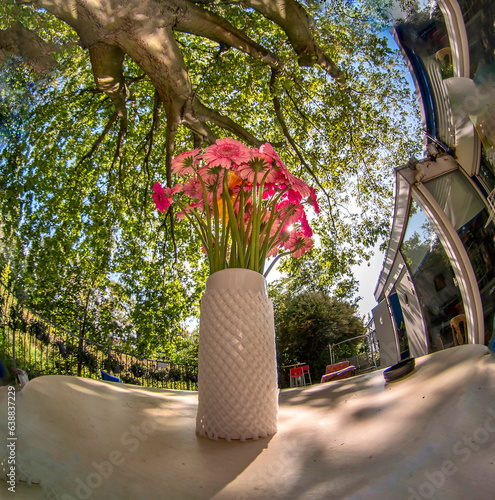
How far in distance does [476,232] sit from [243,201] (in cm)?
38

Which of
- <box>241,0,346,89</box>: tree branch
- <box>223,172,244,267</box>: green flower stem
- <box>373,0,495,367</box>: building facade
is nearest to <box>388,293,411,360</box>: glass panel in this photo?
<box>373,0,495,367</box>: building facade

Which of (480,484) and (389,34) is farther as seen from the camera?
(389,34)

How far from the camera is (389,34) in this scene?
0.82 meters

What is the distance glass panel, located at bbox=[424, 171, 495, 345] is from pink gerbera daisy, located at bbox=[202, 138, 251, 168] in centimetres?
36

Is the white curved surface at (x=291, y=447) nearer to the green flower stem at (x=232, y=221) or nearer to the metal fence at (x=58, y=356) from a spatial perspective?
the metal fence at (x=58, y=356)

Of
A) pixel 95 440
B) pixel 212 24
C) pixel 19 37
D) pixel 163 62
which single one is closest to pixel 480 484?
pixel 95 440

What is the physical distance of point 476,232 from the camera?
21.6 inches

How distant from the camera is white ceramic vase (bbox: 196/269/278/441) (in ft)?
1.46

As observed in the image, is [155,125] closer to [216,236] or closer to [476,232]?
[216,236]

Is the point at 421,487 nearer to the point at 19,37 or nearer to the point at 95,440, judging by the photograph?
the point at 95,440

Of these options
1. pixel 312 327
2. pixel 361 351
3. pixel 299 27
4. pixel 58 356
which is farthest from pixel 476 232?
pixel 299 27

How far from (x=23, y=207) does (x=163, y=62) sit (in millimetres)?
721

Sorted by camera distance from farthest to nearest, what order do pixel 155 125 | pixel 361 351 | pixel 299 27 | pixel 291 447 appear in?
pixel 155 125 < pixel 299 27 < pixel 361 351 < pixel 291 447

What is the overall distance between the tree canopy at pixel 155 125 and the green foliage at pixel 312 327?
0.06m
